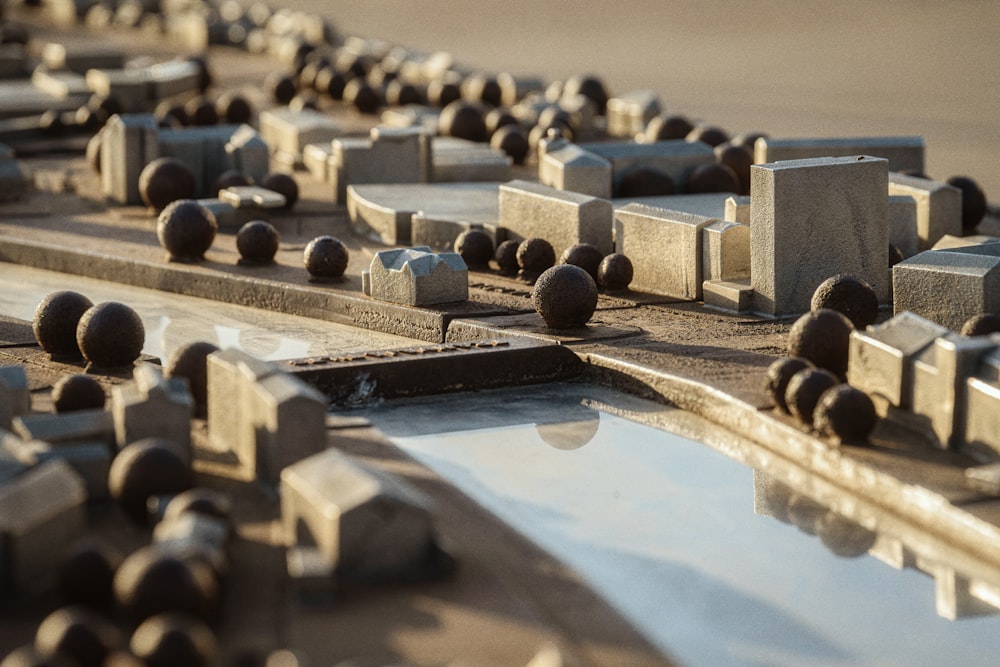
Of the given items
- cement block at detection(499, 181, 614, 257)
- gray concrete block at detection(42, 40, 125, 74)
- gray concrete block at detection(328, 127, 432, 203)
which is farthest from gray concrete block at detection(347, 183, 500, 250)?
gray concrete block at detection(42, 40, 125, 74)

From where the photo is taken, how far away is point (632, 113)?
20.0 metres

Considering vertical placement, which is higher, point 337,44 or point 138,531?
point 337,44

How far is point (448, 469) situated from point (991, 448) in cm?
253

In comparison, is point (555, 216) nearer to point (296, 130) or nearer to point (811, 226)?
point (811, 226)

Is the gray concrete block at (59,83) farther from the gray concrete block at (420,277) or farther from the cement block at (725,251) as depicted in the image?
the cement block at (725,251)

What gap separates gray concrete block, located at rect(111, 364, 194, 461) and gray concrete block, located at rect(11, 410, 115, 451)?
63 millimetres

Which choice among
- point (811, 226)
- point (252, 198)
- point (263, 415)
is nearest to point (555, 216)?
point (811, 226)

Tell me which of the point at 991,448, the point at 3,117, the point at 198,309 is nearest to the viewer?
the point at 991,448

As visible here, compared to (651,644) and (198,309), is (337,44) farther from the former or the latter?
(651,644)

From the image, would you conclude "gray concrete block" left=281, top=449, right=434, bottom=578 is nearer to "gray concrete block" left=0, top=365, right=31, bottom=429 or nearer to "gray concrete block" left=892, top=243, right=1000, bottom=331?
"gray concrete block" left=0, top=365, right=31, bottom=429

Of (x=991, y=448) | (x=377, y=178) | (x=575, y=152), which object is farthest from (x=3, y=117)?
(x=991, y=448)

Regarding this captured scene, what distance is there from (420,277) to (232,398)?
3173 millimetres

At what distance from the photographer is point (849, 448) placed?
7121 mm

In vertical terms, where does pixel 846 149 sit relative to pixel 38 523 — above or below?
above
